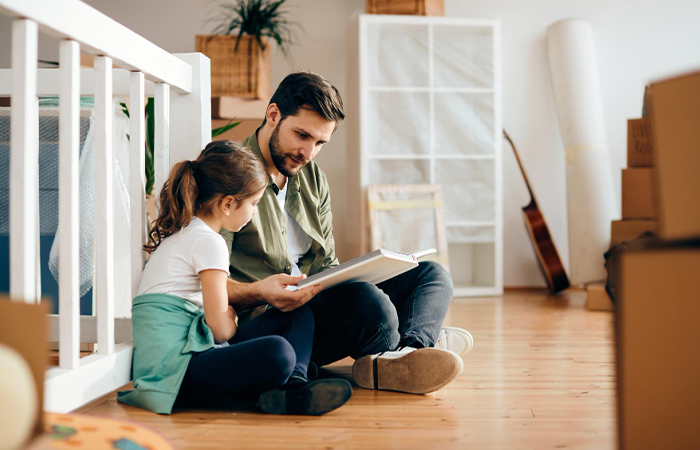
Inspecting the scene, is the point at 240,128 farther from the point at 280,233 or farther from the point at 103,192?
the point at 103,192

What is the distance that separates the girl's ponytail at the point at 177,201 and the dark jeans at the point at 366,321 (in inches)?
13.4

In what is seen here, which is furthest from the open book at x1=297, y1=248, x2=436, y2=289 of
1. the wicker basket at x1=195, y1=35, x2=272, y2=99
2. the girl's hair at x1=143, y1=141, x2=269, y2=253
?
the wicker basket at x1=195, y1=35, x2=272, y2=99

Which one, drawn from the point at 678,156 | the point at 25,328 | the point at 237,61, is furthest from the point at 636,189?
the point at 25,328

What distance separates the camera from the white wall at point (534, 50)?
3.93 meters

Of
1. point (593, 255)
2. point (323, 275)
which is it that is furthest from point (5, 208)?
point (593, 255)

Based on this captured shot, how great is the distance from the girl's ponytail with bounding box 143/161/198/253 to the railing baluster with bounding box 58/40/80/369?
0.26 meters

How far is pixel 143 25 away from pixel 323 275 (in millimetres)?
3191

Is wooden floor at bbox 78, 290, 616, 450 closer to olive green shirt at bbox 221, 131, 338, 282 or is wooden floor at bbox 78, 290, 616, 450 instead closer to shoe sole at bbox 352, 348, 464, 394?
shoe sole at bbox 352, 348, 464, 394

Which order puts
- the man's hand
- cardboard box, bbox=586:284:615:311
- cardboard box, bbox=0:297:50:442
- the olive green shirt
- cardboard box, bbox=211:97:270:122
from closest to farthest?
1. cardboard box, bbox=0:297:50:442
2. the man's hand
3. the olive green shirt
4. cardboard box, bbox=586:284:615:311
5. cardboard box, bbox=211:97:270:122

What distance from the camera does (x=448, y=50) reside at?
3.58 meters

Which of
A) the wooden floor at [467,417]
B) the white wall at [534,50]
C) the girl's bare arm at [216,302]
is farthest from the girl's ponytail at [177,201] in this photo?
the white wall at [534,50]

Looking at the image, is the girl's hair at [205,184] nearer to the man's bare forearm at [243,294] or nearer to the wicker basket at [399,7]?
the man's bare forearm at [243,294]

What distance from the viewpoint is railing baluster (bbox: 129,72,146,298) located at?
4.39 feet

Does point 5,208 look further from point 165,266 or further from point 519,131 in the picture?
point 519,131
